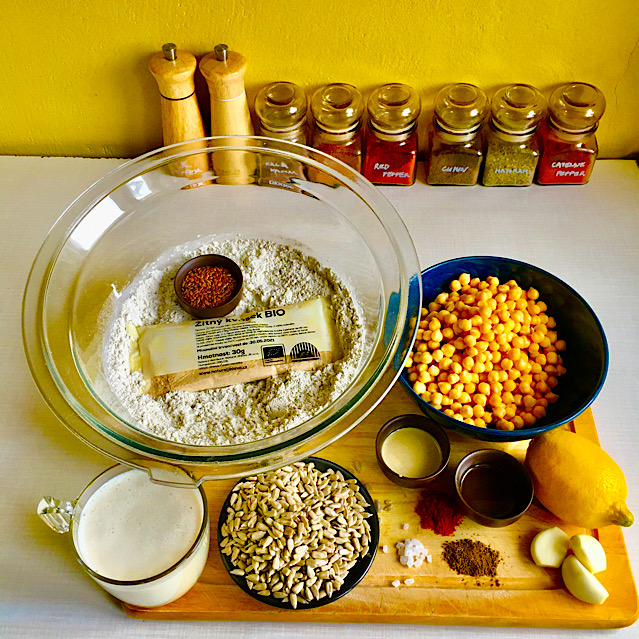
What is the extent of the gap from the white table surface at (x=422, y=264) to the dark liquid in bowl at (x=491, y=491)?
0.55 feet

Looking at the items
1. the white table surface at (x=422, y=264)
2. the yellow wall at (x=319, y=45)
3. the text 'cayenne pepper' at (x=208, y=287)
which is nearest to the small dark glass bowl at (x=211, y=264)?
the text 'cayenne pepper' at (x=208, y=287)

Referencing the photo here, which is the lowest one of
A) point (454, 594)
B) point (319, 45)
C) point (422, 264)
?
point (454, 594)

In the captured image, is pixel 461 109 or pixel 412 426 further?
pixel 461 109

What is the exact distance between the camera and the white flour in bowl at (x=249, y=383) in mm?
1001

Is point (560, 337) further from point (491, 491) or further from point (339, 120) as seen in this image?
point (339, 120)

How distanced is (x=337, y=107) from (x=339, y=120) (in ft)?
0.10

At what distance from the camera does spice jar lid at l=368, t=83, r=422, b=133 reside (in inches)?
52.2

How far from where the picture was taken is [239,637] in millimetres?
915

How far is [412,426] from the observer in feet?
3.45

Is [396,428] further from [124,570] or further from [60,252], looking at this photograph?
[60,252]

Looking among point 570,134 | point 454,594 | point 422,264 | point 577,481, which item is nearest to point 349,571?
point 454,594

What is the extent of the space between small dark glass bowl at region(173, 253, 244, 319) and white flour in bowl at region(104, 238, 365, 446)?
26 millimetres

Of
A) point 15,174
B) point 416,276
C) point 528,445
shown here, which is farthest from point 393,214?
point 15,174

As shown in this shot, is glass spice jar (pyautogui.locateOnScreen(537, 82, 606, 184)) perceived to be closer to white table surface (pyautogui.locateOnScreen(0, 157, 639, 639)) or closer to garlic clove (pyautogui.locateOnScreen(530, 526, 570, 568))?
white table surface (pyautogui.locateOnScreen(0, 157, 639, 639))
